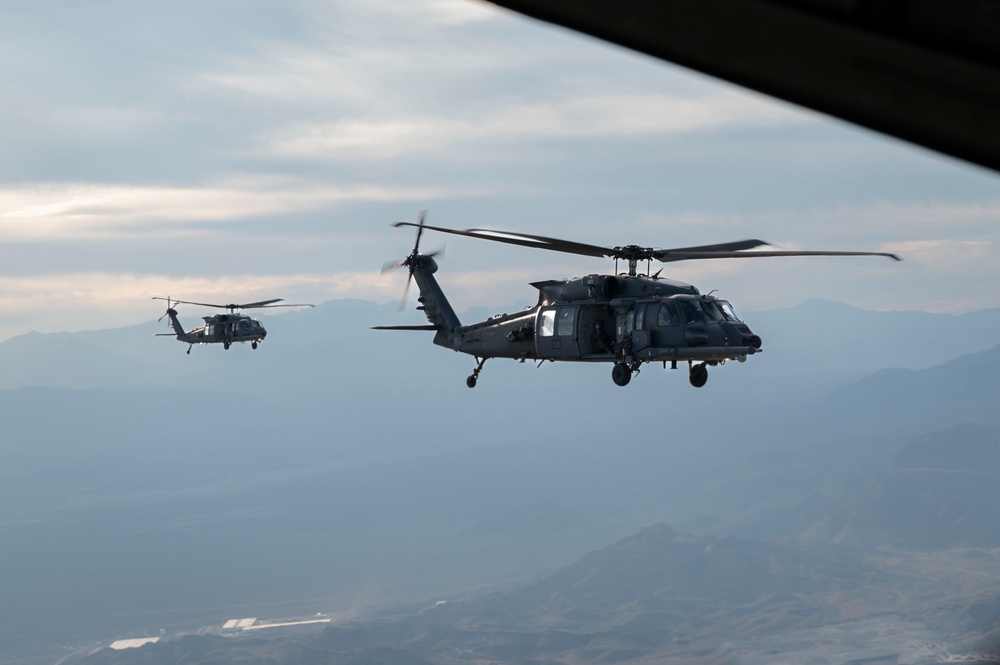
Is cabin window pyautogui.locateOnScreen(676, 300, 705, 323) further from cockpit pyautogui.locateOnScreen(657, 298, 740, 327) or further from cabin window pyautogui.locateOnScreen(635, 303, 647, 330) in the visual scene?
cabin window pyautogui.locateOnScreen(635, 303, 647, 330)

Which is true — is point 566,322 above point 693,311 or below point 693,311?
below

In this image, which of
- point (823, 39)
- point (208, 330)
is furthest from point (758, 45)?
point (208, 330)

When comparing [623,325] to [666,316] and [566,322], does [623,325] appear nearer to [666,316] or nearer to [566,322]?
[666,316]

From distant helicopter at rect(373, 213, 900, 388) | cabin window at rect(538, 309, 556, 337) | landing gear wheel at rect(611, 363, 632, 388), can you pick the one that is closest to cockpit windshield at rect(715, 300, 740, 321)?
distant helicopter at rect(373, 213, 900, 388)

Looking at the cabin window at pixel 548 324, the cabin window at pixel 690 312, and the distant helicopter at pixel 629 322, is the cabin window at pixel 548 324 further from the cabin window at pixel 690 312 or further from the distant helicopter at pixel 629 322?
the cabin window at pixel 690 312

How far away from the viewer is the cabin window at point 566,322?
35469 mm

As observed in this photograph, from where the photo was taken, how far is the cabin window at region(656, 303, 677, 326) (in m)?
33.2

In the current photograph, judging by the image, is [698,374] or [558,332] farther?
[558,332]

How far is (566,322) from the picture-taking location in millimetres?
35625

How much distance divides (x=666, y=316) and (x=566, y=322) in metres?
3.68

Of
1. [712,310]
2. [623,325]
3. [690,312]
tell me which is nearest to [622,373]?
[623,325]

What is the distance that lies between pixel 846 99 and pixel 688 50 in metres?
0.47

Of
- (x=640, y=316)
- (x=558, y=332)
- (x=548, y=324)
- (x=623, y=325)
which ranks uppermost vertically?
(x=640, y=316)

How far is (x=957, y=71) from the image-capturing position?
3.02m
